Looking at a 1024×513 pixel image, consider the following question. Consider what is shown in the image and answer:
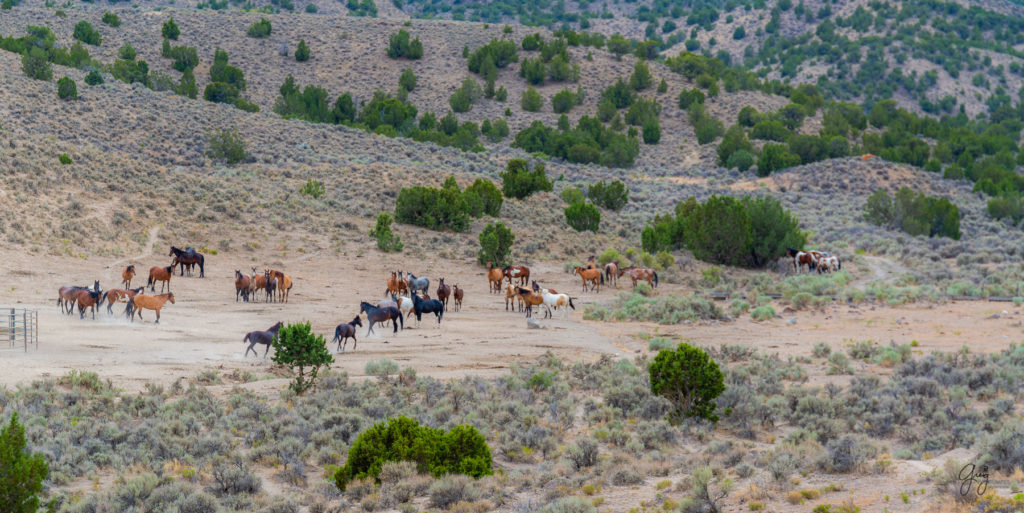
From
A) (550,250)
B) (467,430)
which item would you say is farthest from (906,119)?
(467,430)

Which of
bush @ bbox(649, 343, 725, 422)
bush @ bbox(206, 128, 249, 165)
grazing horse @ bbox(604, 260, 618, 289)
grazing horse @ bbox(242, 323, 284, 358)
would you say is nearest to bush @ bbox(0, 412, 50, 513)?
grazing horse @ bbox(242, 323, 284, 358)

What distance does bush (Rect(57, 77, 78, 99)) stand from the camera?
56.6 m

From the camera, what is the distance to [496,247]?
37.3 meters

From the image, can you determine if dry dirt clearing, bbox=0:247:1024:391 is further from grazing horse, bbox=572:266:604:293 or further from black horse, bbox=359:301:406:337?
grazing horse, bbox=572:266:604:293

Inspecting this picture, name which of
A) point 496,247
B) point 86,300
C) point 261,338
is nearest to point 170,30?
point 496,247

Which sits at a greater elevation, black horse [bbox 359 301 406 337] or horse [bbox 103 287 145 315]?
horse [bbox 103 287 145 315]

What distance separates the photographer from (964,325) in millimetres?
25484

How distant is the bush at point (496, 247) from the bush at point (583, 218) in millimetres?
9921

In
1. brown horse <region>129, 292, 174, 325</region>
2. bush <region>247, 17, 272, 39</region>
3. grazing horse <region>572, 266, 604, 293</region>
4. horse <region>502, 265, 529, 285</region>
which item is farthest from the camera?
bush <region>247, 17, 272, 39</region>

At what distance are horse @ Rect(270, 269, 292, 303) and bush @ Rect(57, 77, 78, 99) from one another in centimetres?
3773

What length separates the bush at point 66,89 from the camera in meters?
56.6

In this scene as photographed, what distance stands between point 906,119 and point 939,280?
64273mm

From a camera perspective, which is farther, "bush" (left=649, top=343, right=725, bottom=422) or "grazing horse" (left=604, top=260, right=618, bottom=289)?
"grazing horse" (left=604, top=260, right=618, bottom=289)

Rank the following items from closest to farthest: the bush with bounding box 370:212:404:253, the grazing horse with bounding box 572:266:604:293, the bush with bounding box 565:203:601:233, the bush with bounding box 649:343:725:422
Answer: the bush with bounding box 649:343:725:422 < the grazing horse with bounding box 572:266:604:293 < the bush with bounding box 370:212:404:253 < the bush with bounding box 565:203:601:233
